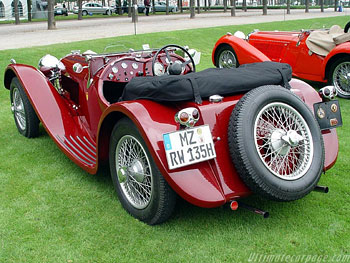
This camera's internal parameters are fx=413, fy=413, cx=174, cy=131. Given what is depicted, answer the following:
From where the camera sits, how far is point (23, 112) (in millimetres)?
5309

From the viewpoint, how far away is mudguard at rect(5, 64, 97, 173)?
4.19 metres

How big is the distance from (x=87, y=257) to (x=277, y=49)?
6.82 m

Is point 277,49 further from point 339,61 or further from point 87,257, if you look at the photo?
point 87,257

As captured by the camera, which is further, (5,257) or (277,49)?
(277,49)

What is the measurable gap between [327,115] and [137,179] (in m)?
1.73

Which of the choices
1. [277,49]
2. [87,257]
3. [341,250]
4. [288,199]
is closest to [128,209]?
[87,257]

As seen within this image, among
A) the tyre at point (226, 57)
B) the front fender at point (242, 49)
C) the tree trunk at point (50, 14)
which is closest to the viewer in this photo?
the front fender at point (242, 49)

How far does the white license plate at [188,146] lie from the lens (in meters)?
2.79

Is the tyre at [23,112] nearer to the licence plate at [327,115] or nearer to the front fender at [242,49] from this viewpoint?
the licence plate at [327,115]

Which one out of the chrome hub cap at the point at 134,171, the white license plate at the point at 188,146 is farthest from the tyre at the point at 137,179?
the white license plate at the point at 188,146

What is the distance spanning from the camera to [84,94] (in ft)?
15.0

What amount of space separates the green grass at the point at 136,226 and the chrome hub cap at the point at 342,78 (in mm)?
3264

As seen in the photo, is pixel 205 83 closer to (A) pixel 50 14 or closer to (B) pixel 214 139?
(B) pixel 214 139

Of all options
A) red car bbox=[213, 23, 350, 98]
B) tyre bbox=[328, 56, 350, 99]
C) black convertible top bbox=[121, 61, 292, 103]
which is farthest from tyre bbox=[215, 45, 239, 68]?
black convertible top bbox=[121, 61, 292, 103]
